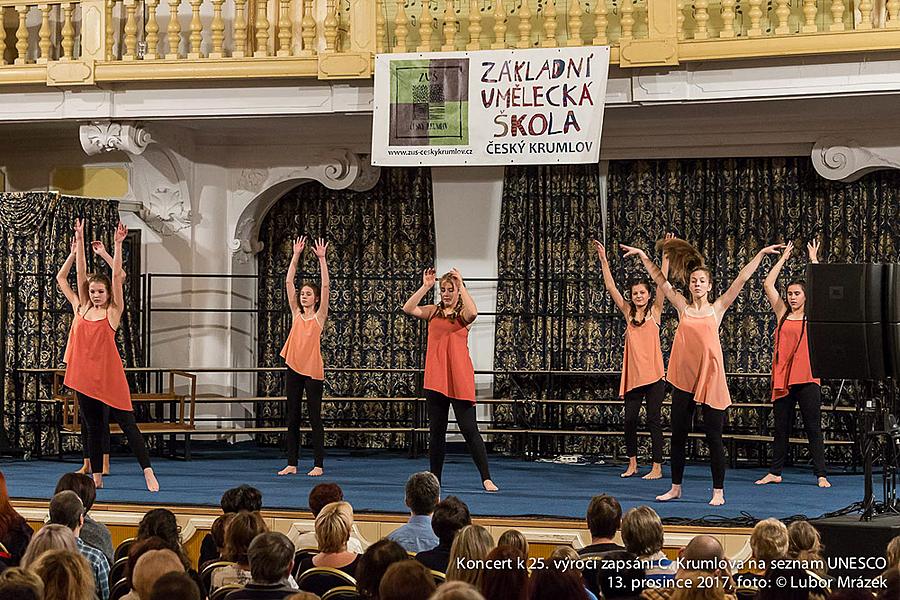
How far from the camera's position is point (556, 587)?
11.4 feet

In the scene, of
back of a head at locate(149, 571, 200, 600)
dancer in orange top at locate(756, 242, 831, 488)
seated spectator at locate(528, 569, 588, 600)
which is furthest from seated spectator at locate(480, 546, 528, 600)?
dancer in orange top at locate(756, 242, 831, 488)

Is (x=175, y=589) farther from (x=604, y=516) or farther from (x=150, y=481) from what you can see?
(x=150, y=481)

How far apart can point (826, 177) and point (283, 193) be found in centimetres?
461

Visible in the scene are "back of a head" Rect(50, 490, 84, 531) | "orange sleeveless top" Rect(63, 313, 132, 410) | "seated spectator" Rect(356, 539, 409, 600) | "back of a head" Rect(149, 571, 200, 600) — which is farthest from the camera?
"orange sleeveless top" Rect(63, 313, 132, 410)

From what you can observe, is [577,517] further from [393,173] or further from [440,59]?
[393,173]

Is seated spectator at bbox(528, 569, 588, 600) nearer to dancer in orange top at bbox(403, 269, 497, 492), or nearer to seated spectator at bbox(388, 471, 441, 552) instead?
seated spectator at bbox(388, 471, 441, 552)

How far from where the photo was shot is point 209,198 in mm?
11133

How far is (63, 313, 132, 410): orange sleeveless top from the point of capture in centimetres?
783

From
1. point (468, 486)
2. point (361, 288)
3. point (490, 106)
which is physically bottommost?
point (468, 486)

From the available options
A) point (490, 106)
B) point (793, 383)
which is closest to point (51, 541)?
point (490, 106)

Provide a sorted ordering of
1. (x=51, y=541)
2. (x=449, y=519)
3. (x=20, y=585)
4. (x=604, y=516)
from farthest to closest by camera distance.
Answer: (x=449, y=519)
(x=604, y=516)
(x=51, y=541)
(x=20, y=585)

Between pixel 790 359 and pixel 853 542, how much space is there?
290 cm

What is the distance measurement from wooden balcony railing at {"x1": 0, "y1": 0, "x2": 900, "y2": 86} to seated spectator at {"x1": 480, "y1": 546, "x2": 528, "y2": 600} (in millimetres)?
5682

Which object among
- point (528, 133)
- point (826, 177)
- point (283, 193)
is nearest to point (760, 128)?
point (826, 177)
